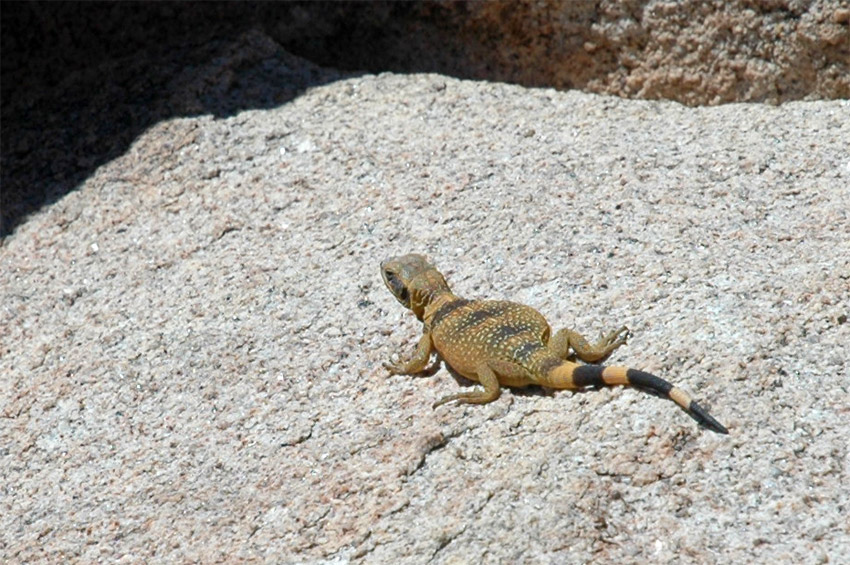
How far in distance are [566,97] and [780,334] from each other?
1972 millimetres

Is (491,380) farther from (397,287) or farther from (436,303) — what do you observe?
(397,287)

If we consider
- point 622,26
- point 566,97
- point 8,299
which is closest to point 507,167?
point 566,97

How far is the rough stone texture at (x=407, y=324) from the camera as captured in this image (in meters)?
2.84

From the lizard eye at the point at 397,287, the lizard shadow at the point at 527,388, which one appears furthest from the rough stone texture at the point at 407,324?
the lizard eye at the point at 397,287

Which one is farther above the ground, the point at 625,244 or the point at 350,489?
the point at 625,244

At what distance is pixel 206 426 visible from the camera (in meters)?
3.48

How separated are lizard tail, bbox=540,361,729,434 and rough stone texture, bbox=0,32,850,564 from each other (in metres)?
0.04

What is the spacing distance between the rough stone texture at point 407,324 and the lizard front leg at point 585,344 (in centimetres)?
7

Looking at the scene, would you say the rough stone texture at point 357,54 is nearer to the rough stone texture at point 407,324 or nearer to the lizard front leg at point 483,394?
the rough stone texture at point 407,324

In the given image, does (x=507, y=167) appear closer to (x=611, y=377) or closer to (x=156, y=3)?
(x=611, y=377)

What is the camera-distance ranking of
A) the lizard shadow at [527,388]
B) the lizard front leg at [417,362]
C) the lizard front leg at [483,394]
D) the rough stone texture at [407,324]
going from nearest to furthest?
the rough stone texture at [407,324] < the lizard shadow at [527,388] < the lizard front leg at [483,394] < the lizard front leg at [417,362]

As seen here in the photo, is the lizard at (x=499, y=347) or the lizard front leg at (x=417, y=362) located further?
the lizard front leg at (x=417, y=362)

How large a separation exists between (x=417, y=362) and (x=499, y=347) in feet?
1.01

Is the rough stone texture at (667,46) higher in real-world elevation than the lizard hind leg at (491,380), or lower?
higher
